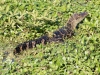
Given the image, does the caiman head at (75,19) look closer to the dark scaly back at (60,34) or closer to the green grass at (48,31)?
the dark scaly back at (60,34)

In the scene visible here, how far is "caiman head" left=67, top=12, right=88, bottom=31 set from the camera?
19.1ft

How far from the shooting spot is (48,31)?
18.7 feet

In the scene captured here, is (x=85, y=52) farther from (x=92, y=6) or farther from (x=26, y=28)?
(x=92, y=6)

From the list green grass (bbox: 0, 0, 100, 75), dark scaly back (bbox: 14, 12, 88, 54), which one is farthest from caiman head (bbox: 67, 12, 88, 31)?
green grass (bbox: 0, 0, 100, 75)

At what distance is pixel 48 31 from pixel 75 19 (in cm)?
61

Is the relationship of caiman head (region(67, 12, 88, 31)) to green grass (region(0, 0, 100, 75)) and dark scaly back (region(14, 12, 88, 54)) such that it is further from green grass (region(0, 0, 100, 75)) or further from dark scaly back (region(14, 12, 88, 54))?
green grass (region(0, 0, 100, 75))

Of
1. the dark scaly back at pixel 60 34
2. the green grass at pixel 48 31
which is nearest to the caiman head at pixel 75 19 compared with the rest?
the dark scaly back at pixel 60 34

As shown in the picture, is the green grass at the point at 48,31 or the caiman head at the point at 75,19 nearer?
the green grass at the point at 48,31

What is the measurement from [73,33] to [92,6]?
1117 millimetres

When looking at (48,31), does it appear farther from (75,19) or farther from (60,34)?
(75,19)

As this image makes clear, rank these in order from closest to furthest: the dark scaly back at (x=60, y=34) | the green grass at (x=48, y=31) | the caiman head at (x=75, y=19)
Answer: the green grass at (x=48, y=31) → the dark scaly back at (x=60, y=34) → the caiman head at (x=75, y=19)

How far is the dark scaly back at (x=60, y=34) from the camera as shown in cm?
505

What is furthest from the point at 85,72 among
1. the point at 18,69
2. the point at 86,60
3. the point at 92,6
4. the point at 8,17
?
the point at 92,6

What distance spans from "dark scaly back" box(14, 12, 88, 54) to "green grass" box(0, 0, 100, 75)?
0.31ft
